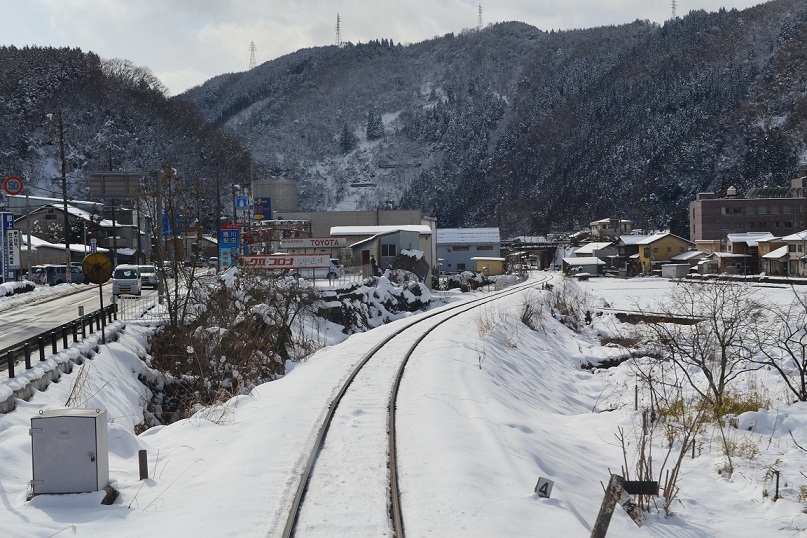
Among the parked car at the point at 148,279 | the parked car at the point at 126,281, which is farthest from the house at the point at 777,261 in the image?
the parked car at the point at 126,281

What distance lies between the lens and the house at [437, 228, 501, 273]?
86.4 metres

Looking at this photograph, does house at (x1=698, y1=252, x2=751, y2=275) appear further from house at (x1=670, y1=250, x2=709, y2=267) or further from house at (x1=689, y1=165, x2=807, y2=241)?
house at (x1=689, y1=165, x2=807, y2=241)

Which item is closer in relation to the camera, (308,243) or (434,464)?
(434,464)

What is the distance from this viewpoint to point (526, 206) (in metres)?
145

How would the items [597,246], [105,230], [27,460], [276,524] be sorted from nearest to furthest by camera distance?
[276,524] → [27,460] → [105,230] → [597,246]

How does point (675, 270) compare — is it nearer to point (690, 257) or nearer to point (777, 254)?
point (690, 257)

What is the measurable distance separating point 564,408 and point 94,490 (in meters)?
11.3

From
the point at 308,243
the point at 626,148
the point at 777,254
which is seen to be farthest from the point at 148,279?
the point at 626,148

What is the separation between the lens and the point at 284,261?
3288cm

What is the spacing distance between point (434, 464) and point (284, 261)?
2523 centimetres

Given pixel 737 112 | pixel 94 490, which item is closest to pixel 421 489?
pixel 94 490

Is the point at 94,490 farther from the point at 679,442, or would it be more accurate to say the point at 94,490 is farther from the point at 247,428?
the point at 679,442

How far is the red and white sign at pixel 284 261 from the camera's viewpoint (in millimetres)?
31427

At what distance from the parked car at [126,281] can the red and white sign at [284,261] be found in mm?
5878
